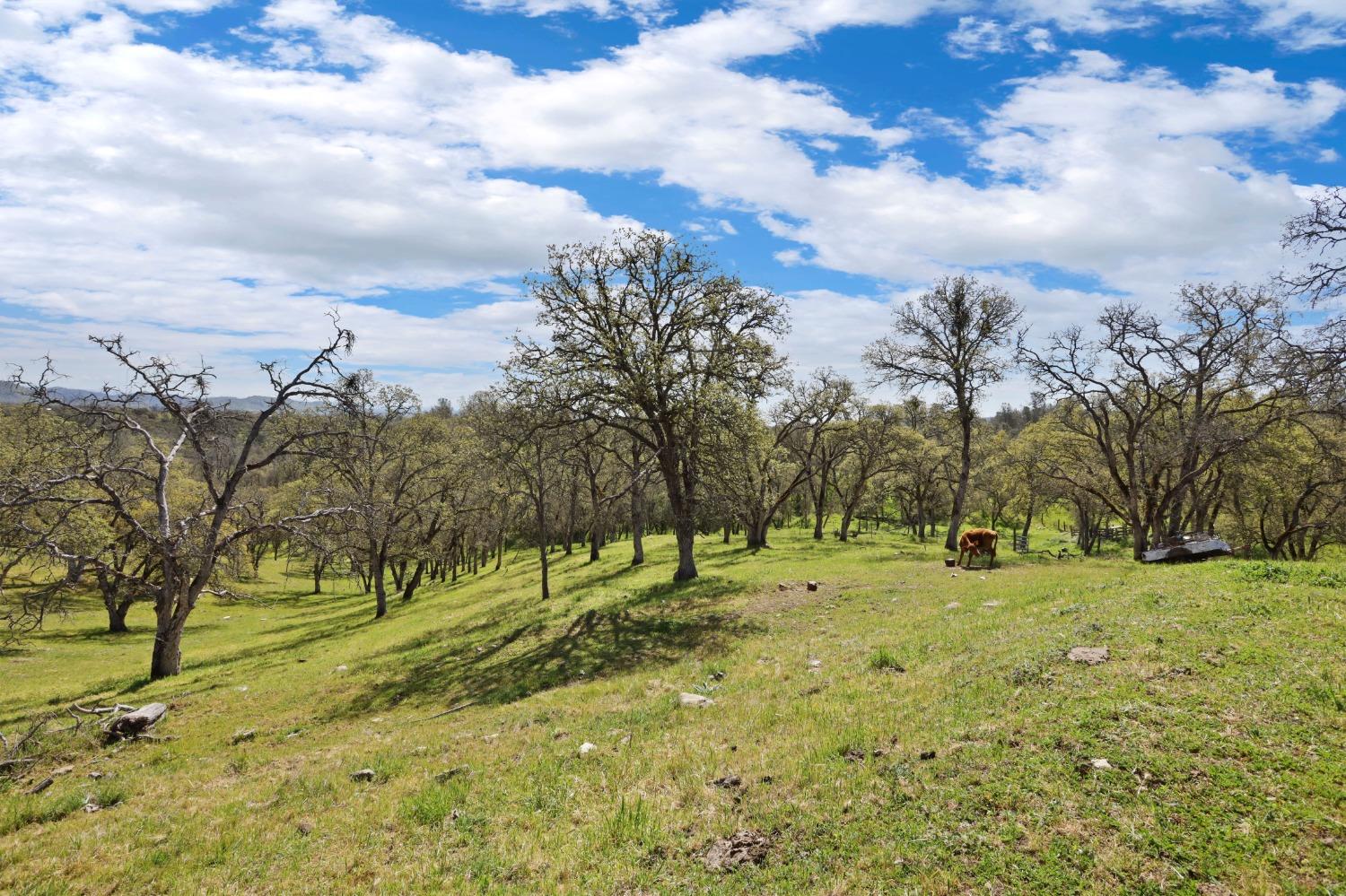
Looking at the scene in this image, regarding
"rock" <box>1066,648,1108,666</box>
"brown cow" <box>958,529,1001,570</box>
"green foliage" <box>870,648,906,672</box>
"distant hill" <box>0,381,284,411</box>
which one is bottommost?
"green foliage" <box>870,648,906,672</box>

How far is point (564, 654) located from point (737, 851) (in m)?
13.3

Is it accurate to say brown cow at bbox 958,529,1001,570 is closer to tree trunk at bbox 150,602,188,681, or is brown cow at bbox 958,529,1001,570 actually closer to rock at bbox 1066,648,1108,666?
rock at bbox 1066,648,1108,666

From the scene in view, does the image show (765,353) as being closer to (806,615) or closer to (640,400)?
(640,400)

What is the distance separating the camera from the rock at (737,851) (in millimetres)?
6949

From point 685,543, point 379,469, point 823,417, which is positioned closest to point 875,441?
point 823,417

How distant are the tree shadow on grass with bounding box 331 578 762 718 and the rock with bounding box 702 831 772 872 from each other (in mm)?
9955

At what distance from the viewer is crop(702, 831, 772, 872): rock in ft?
22.8

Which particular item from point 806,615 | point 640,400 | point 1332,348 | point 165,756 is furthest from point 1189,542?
point 165,756

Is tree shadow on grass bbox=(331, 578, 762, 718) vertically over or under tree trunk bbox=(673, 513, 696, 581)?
under

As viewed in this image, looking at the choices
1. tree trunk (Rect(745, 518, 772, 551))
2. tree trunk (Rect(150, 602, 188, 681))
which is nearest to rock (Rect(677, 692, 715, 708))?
tree trunk (Rect(150, 602, 188, 681))

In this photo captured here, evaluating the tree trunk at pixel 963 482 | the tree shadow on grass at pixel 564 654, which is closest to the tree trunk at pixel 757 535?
the tree trunk at pixel 963 482

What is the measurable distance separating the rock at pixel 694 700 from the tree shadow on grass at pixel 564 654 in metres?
4.57

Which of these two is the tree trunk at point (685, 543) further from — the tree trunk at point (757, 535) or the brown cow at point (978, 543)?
the tree trunk at point (757, 535)

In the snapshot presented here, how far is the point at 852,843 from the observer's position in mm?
6910
